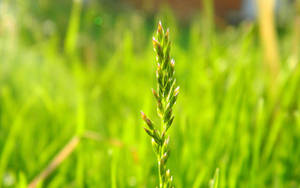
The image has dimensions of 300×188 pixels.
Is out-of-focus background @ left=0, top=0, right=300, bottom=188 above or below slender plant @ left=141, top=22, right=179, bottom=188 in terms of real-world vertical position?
below

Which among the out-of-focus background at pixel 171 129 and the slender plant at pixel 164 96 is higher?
the slender plant at pixel 164 96

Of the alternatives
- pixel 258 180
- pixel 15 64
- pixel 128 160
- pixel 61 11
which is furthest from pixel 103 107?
pixel 61 11

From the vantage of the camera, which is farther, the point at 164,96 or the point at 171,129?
the point at 171,129

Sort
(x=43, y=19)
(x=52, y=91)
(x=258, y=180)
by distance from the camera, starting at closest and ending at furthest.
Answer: (x=258, y=180), (x=52, y=91), (x=43, y=19)

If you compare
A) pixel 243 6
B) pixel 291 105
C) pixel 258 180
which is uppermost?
pixel 243 6

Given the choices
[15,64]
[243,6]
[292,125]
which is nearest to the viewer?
[292,125]

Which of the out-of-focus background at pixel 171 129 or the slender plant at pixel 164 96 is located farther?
the out-of-focus background at pixel 171 129

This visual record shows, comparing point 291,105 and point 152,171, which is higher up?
point 291,105

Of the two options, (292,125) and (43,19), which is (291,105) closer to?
(292,125)

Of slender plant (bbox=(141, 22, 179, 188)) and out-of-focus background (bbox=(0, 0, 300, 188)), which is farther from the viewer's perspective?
out-of-focus background (bbox=(0, 0, 300, 188))

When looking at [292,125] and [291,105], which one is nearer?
[292,125]

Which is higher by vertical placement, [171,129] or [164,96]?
[164,96]
